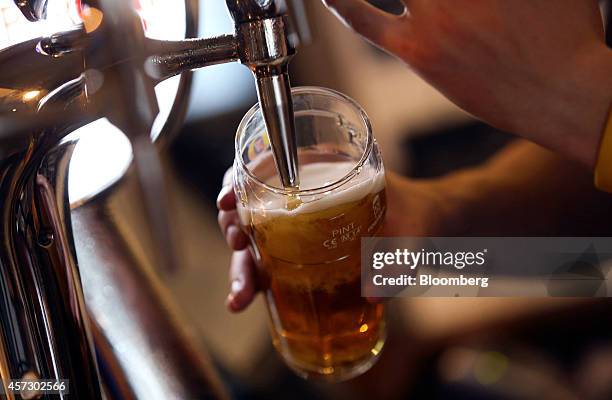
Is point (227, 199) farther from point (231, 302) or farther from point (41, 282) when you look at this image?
point (41, 282)

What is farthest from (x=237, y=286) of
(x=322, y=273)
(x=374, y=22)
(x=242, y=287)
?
(x=374, y=22)

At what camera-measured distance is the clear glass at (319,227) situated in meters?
0.46

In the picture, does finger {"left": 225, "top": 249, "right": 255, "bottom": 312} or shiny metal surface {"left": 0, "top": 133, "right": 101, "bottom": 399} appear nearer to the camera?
shiny metal surface {"left": 0, "top": 133, "right": 101, "bottom": 399}

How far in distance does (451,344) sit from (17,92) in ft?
1.26

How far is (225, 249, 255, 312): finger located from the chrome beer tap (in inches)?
2.2

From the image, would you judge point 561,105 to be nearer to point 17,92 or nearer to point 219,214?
point 219,214

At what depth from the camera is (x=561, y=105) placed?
56 centimetres

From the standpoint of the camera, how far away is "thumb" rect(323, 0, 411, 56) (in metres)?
0.53

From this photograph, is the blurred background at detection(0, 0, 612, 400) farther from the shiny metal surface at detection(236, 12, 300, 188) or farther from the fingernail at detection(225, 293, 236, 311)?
the shiny metal surface at detection(236, 12, 300, 188)

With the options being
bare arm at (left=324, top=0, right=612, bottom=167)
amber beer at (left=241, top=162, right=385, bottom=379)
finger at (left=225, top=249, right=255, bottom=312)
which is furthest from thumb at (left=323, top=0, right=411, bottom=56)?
A: finger at (left=225, top=249, right=255, bottom=312)

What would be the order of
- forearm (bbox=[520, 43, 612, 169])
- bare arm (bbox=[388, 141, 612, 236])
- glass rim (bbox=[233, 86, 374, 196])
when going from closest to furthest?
glass rim (bbox=[233, 86, 374, 196]) < forearm (bbox=[520, 43, 612, 169]) < bare arm (bbox=[388, 141, 612, 236])

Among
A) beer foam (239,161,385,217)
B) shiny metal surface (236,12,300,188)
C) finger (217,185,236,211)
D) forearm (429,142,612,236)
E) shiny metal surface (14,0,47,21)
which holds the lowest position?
forearm (429,142,612,236)

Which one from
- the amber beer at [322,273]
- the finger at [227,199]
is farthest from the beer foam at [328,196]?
the finger at [227,199]

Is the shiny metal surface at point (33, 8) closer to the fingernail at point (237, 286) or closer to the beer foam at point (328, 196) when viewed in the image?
the beer foam at point (328, 196)
